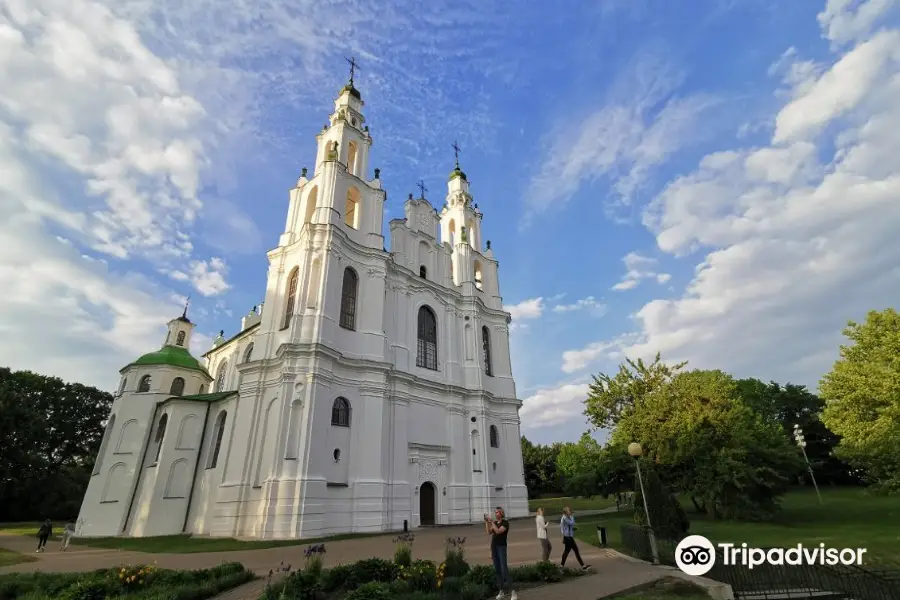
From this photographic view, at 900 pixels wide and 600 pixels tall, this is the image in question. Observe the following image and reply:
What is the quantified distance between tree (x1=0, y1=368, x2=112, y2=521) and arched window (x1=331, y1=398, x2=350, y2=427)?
3343cm

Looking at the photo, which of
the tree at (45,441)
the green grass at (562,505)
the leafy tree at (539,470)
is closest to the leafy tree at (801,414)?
the green grass at (562,505)

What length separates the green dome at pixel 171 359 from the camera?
1293 inches

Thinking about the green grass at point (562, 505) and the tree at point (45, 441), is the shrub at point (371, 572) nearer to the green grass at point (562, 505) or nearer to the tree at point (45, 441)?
the green grass at point (562, 505)

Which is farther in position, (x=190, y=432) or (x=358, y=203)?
(x=358, y=203)

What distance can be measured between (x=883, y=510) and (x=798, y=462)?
33.6 ft

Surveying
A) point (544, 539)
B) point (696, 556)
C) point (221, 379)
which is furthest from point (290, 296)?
point (696, 556)

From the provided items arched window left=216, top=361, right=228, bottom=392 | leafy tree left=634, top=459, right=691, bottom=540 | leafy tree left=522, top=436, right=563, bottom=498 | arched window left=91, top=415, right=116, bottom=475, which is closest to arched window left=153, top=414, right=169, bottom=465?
arched window left=91, top=415, right=116, bottom=475

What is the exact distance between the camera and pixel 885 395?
22219mm

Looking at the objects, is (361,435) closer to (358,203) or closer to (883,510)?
(358,203)

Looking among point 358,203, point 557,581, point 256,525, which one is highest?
point 358,203

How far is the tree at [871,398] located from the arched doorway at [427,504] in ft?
76.6

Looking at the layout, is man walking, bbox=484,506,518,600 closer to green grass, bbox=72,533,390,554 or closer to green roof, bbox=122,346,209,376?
green grass, bbox=72,533,390,554

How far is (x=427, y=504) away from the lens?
90.7 feet

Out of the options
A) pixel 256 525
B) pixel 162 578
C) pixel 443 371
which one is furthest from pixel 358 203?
pixel 162 578
